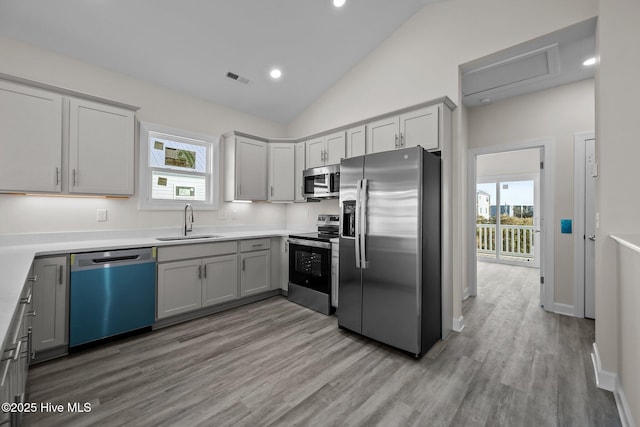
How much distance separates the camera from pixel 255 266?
3705 mm

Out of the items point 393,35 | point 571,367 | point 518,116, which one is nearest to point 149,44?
point 393,35

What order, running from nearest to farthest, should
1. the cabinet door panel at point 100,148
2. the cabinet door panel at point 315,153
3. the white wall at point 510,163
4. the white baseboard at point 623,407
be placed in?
the white baseboard at point 623,407
the cabinet door panel at point 100,148
the cabinet door panel at point 315,153
the white wall at point 510,163

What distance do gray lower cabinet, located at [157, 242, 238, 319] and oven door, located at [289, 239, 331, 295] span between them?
755mm

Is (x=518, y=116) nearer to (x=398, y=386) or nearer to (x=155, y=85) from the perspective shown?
(x=398, y=386)

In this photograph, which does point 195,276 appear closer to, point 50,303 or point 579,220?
point 50,303

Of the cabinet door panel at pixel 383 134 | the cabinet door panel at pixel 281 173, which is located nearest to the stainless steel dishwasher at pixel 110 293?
the cabinet door panel at pixel 281 173

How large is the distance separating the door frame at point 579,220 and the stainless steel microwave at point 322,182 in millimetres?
2883

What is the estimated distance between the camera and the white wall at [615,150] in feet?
6.27

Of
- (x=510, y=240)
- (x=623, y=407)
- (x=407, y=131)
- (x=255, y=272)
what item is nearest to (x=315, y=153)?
(x=407, y=131)

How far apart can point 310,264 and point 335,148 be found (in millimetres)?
1575

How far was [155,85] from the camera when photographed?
11.2ft

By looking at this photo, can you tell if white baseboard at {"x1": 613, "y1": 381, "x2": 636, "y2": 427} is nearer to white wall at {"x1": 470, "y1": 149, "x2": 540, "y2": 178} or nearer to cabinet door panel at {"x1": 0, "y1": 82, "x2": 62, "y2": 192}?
cabinet door panel at {"x1": 0, "y1": 82, "x2": 62, "y2": 192}

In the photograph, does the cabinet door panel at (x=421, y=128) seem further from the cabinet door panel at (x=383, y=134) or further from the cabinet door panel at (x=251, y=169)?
the cabinet door panel at (x=251, y=169)

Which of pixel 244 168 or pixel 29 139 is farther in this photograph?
pixel 244 168
